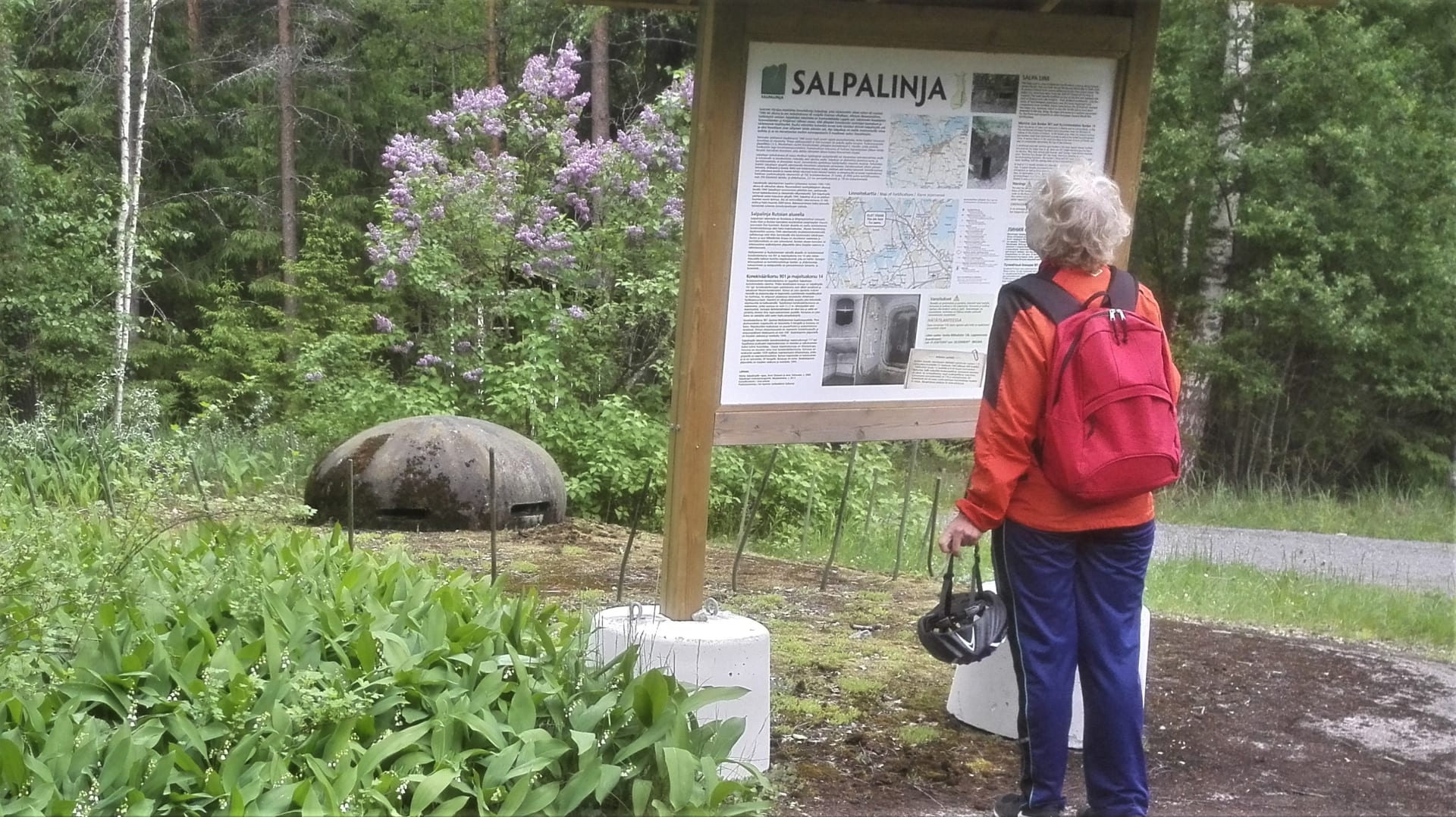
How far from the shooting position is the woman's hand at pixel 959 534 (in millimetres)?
3521

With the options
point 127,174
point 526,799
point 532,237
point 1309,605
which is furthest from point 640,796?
point 127,174

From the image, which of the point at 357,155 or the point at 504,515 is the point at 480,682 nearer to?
the point at 504,515

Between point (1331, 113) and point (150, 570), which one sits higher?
point (1331, 113)

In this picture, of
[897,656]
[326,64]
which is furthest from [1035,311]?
[326,64]

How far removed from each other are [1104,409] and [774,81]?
4.67 ft

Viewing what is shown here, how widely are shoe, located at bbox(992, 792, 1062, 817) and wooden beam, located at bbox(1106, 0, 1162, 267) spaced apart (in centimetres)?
180

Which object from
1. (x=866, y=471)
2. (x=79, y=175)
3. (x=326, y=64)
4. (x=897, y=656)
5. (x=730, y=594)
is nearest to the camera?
(x=897, y=656)

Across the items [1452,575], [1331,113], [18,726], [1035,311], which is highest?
[1331,113]

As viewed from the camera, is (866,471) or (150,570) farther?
(866,471)

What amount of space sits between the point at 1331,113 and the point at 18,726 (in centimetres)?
1505

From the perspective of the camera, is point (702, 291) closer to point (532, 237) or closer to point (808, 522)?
point (808, 522)

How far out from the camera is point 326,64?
21.4 m

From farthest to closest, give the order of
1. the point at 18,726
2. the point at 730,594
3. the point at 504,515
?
the point at 504,515, the point at 730,594, the point at 18,726

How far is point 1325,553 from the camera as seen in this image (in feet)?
34.1
